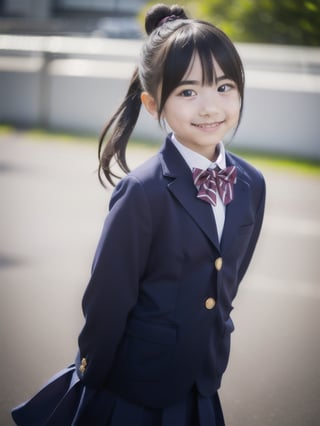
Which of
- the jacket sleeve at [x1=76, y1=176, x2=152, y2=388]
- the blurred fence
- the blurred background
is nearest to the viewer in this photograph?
the jacket sleeve at [x1=76, y1=176, x2=152, y2=388]

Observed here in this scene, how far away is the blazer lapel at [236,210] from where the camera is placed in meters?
2.23

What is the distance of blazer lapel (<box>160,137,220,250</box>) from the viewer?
7.08 feet

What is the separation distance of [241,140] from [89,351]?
8212 millimetres

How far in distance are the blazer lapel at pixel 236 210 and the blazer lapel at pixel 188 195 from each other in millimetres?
60

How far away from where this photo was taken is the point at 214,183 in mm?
2221

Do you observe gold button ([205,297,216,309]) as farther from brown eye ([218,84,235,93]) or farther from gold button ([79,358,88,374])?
brown eye ([218,84,235,93])

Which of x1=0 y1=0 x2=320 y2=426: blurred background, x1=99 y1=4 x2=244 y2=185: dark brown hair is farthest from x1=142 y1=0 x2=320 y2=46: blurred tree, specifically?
x1=99 y1=4 x2=244 y2=185: dark brown hair

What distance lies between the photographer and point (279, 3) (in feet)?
37.7

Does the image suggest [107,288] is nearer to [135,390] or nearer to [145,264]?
[145,264]

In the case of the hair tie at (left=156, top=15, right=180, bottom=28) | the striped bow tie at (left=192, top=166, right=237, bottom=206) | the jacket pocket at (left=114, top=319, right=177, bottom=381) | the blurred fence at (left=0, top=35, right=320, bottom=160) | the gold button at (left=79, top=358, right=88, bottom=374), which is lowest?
the blurred fence at (left=0, top=35, right=320, bottom=160)

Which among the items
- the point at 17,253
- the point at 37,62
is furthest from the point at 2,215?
the point at 37,62

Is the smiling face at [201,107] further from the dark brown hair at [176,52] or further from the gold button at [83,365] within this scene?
the gold button at [83,365]

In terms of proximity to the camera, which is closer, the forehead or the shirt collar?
the forehead

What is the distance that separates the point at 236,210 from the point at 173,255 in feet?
0.96
